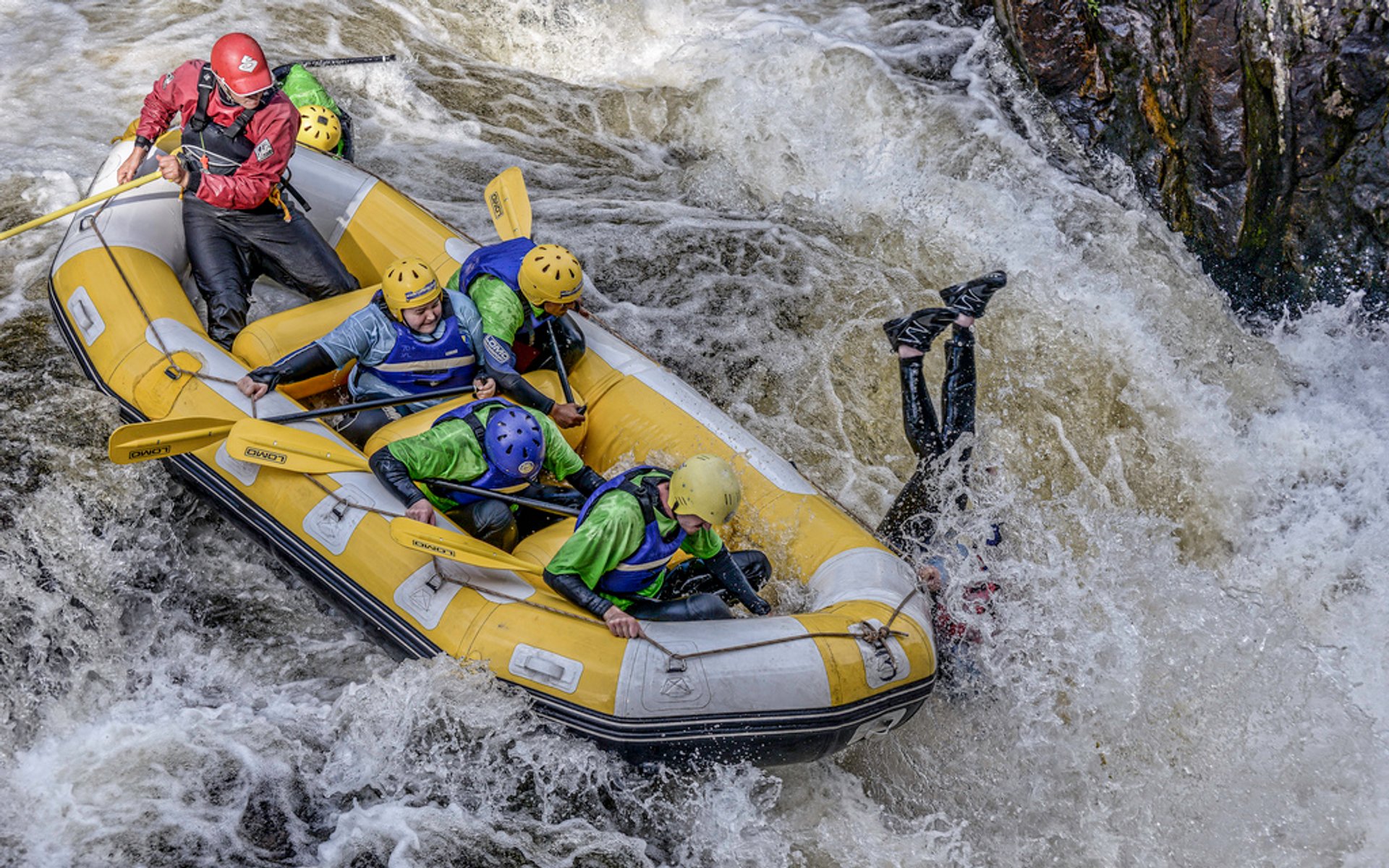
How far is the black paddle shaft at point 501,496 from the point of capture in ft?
14.4

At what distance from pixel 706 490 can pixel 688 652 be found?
58 cm

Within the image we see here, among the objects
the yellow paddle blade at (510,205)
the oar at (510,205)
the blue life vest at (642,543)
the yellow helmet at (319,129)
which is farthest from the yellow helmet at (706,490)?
the yellow helmet at (319,129)

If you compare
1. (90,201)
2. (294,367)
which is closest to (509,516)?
(294,367)

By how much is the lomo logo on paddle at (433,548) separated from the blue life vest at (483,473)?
50 centimetres

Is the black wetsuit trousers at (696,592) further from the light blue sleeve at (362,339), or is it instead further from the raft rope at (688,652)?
the light blue sleeve at (362,339)

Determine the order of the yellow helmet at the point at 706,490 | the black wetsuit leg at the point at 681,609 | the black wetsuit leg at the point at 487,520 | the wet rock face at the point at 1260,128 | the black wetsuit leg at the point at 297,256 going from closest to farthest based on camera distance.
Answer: the yellow helmet at the point at 706,490, the black wetsuit leg at the point at 681,609, the black wetsuit leg at the point at 487,520, the black wetsuit leg at the point at 297,256, the wet rock face at the point at 1260,128

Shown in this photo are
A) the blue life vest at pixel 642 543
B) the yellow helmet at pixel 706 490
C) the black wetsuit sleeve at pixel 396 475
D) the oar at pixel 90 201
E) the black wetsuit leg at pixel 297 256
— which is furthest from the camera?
the black wetsuit leg at pixel 297 256

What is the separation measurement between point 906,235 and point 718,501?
400 cm

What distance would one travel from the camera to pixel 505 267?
16.7 feet

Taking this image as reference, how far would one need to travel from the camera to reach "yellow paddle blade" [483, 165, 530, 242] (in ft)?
18.9

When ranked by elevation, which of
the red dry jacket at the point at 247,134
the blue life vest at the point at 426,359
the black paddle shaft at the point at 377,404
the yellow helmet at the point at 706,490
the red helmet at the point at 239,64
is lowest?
the black paddle shaft at the point at 377,404

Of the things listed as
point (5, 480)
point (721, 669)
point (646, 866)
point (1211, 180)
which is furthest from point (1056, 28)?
point (5, 480)

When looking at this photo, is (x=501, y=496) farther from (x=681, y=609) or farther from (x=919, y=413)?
(x=919, y=413)

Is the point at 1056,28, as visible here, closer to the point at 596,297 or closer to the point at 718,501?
the point at 596,297
